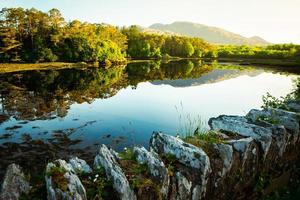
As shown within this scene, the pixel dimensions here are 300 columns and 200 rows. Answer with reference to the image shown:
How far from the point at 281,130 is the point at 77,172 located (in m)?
4.82

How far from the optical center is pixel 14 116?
25.5 m

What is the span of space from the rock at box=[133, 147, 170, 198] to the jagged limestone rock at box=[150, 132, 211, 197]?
1.71 feet

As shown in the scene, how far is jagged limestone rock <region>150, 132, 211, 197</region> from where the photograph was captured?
5.78m

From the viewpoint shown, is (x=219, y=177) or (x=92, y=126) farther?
(x=92, y=126)

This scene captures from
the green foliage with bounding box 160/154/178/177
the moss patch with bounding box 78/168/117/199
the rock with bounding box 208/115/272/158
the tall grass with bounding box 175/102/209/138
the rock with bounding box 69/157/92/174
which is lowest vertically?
the tall grass with bounding box 175/102/209/138

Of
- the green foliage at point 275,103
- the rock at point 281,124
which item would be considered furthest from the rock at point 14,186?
the green foliage at point 275,103

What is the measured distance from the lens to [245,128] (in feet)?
24.0

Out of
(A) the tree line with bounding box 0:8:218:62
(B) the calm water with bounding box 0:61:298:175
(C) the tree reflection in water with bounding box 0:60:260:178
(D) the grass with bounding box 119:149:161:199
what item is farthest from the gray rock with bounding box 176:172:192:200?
(A) the tree line with bounding box 0:8:218:62

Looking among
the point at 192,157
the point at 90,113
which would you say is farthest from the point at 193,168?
the point at 90,113

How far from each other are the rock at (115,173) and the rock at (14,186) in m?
1.23

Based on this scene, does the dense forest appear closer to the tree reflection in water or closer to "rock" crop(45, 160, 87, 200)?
the tree reflection in water

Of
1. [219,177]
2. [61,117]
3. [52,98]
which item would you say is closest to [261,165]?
[219,177]

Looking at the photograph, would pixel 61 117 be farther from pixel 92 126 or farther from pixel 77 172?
pixel 77 172

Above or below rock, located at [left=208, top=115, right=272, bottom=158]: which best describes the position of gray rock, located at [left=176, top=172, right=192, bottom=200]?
below
